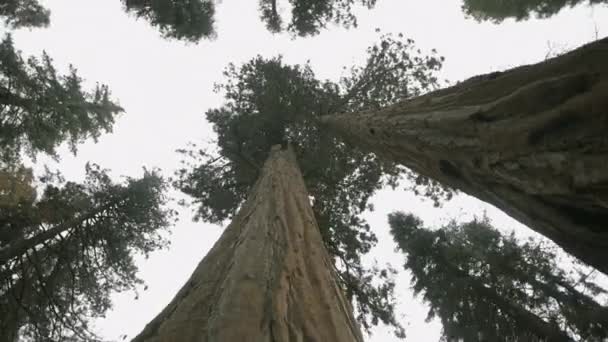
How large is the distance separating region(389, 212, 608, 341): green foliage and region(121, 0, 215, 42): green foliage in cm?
Result: 1134

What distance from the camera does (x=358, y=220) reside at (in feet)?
33.0

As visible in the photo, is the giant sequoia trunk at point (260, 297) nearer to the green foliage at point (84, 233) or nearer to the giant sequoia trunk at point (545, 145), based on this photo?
the giant sequoia trunk at point (545, 145)

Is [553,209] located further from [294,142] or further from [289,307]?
[294,142]

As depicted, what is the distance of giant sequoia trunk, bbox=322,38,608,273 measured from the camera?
118 centimetres

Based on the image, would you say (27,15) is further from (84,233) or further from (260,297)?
(260,297)

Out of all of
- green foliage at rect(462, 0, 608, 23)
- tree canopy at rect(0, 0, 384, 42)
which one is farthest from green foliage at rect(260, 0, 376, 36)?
green foliage at rect(462, 0, 608, 23)

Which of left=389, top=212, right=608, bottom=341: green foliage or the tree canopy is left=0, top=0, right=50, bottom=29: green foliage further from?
left=389, top=212, right=608, bottom=341: green foliage

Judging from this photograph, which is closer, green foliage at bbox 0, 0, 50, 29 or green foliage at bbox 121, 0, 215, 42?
green foliage at bbox 121, 0, 215, 42

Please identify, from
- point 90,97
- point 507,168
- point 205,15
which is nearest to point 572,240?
point 507,168

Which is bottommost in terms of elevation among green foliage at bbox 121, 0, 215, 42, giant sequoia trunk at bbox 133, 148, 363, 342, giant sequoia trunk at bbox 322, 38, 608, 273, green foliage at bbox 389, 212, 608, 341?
giant sequoia trunk at bbox 133, 148, 363, 342

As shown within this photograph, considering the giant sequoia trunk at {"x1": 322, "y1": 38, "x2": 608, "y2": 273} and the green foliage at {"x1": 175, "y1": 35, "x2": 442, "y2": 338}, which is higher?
the green foliage at {"x1": 175, "y1": 35, "x2": 442, "y2": 338}

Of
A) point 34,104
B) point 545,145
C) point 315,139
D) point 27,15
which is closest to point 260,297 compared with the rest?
point 545,145

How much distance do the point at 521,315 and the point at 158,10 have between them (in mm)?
14171

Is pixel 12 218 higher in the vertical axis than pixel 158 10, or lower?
lower
